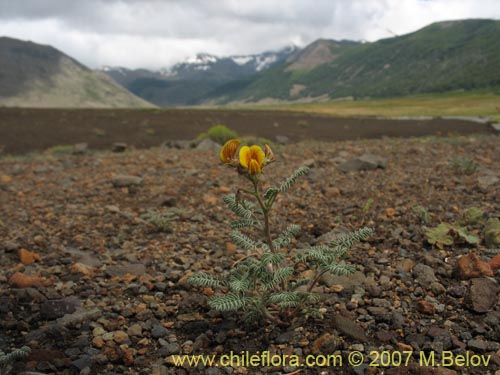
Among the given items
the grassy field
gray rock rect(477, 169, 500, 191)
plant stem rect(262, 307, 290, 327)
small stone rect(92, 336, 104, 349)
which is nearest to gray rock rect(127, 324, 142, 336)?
small stone rect(92, 336, 104, 349)

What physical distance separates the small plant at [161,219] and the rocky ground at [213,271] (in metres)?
0.02

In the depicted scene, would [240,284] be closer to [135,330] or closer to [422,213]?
[135,330]

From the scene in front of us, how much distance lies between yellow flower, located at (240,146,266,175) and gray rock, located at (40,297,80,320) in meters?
2.00

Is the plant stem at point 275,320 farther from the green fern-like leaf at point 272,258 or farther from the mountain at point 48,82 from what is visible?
the mountain at point 48,82

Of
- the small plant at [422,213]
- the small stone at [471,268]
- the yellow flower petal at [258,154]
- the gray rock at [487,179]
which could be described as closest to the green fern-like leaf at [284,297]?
the yellow flower petal at [258,154]

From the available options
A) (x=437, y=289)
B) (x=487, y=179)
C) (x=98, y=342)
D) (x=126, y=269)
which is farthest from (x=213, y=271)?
(x=487, y=179)

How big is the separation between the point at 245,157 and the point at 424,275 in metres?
2.00

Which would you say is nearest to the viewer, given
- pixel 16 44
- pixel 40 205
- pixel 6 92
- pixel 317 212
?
pixel 317 212

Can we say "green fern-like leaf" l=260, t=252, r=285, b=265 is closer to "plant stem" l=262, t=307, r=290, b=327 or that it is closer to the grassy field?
"plant stem" l=262, t=307, r=290, b=327

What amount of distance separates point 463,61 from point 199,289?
20645 centimetres

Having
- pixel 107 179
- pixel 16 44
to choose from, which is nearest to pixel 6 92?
pixel 16 44

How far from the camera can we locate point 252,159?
2373 millimetres

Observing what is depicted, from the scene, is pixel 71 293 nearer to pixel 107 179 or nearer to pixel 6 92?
pixel 107 179

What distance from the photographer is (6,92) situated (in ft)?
463
